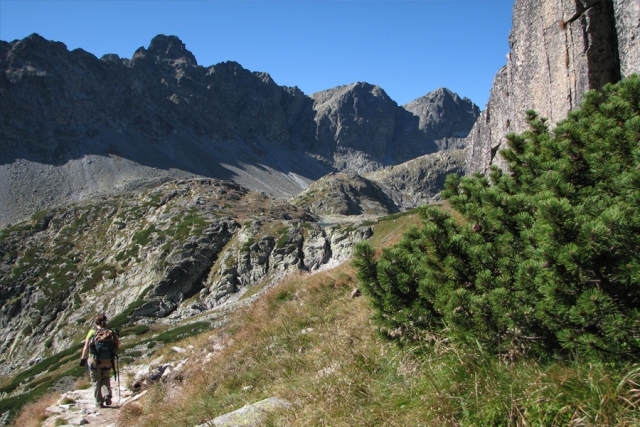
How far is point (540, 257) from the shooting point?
153 inches

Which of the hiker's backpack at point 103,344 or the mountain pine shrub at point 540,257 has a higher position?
the mountain pine shrub at point 540,257

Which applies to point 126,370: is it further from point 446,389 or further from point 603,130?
point 603,130

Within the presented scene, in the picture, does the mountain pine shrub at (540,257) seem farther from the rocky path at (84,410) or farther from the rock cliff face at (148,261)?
the rock cliff face at (148,261)

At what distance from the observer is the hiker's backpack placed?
474 inches

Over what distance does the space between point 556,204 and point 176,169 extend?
20348cm

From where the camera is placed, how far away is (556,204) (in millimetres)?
3707

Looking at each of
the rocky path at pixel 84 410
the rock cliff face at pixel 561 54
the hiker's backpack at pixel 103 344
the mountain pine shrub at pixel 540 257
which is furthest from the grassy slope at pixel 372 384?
the rock cliff face at pixel 561 54

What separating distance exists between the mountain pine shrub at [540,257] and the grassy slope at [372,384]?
259mm

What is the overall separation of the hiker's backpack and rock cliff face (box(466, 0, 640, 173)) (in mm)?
12075

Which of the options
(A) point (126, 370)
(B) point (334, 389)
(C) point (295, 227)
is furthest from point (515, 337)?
(C) point (295, 227)

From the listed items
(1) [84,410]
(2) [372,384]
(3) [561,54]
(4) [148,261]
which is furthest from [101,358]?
(4) [148,261]

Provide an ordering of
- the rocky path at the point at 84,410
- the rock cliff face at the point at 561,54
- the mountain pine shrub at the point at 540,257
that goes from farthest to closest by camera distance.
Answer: the rocky path at the point at 84,410
the rock cliff face at the point at 561,54
the mountain pine shrub at the point at 540,257

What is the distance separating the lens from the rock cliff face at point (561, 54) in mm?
10516

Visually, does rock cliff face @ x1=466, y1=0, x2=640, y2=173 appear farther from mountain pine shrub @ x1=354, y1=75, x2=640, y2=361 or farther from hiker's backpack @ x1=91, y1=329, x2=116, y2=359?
hiker's backpack @ x1=91, y1=329, x2=116, y2=359
